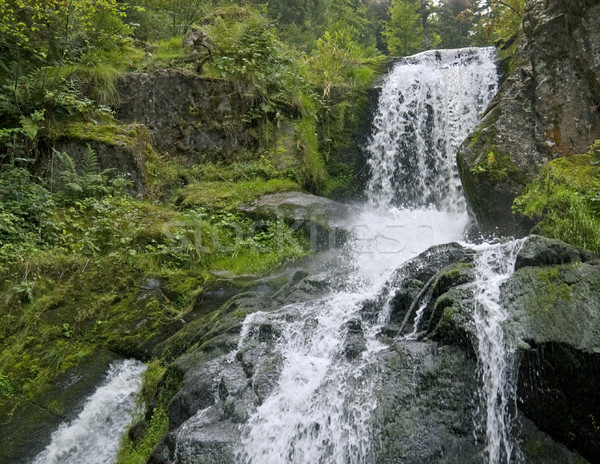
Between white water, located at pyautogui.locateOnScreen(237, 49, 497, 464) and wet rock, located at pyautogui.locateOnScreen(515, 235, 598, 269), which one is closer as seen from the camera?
white water, located at pyautogui.locateOnScreen(237, 49, 497, 464)

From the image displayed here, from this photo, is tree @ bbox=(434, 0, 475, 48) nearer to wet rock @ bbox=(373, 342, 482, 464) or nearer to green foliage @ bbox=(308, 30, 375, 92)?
green foliage @ bbox=(308, 30, 375, 92)

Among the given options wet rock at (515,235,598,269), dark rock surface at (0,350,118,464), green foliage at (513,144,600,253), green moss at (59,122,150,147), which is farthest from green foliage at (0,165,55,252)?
green foliage at (513,144,600,253)

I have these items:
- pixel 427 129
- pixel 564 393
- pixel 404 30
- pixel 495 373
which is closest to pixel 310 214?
pixel 427 129

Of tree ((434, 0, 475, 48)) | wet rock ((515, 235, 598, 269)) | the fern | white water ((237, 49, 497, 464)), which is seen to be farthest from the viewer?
tree ((434, 0, 475, 48))

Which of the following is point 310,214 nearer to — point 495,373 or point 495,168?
point 495,168

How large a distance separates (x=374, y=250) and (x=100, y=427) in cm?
525

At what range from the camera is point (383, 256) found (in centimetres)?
767

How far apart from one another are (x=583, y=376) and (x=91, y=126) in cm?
875

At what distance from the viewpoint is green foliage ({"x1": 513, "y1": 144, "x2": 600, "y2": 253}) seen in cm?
504

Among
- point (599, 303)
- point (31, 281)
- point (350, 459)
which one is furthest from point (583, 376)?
point (31, 281)

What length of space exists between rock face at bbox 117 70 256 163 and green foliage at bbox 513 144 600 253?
21.8 ft

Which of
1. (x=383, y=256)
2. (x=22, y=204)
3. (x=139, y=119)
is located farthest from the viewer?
(x=139, y=119)

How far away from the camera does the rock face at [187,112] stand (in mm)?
10141

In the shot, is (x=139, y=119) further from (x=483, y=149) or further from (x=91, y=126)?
(x=483, y=149)
